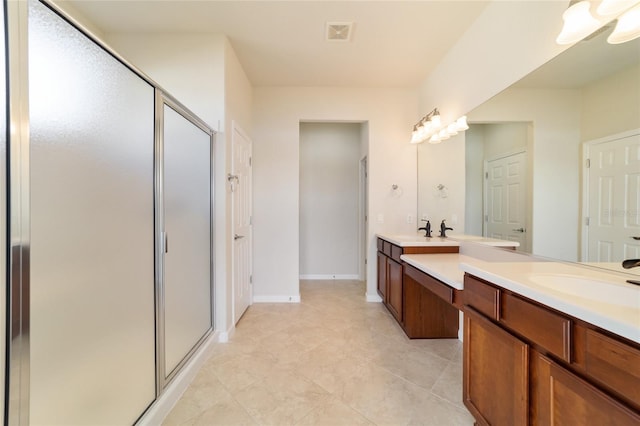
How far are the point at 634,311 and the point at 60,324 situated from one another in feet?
5.78

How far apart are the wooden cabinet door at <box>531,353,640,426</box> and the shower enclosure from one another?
1646mm

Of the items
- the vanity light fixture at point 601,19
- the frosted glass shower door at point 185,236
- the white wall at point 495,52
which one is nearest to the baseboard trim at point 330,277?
the frosted glass shower door at point 185,236

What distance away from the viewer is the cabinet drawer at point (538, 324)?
0.81 meters

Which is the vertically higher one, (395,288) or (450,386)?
(395,288)

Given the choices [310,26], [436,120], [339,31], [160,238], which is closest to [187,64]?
[310,26]

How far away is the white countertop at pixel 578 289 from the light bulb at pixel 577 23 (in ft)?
3.68

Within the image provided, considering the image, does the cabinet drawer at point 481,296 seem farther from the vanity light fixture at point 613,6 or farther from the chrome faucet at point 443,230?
the chrome faucet at point 443,230

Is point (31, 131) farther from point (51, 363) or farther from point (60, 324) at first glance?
point (51, 363)

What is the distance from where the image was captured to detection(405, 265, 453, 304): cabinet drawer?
5.29 feet

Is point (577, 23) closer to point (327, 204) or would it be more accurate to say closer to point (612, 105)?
point (612, 105)

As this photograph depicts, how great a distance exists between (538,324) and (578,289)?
0.40 m

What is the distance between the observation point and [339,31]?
223 cm

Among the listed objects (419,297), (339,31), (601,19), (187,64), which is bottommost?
(419,297)

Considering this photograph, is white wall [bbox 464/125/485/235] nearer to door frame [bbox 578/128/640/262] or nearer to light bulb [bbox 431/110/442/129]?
light bulb [bbox 431/110/442/129]
